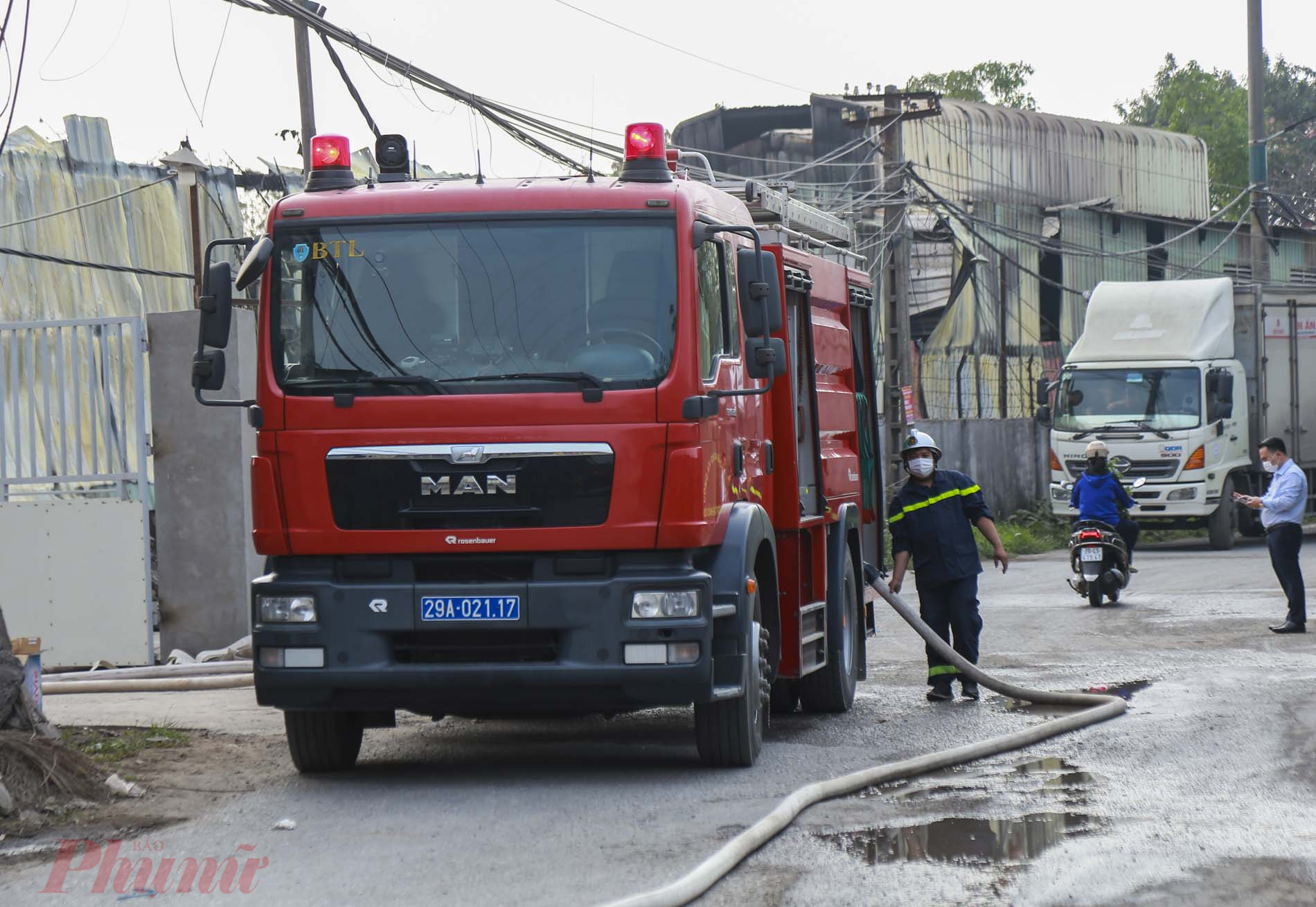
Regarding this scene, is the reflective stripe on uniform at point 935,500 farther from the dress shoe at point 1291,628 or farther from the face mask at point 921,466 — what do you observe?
the dress shoe at point 1291,628

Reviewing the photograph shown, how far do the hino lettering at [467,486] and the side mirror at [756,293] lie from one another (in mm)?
1323

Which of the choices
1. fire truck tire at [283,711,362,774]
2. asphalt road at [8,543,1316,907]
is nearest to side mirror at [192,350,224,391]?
fire truck tire at [283,711,362,774]

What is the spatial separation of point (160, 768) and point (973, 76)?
65087 mm

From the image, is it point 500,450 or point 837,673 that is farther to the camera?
point 837,673

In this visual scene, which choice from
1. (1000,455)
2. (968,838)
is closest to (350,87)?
(968,838)

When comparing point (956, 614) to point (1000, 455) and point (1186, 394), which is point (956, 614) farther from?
point (1000, 455)

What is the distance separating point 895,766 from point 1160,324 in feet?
61.4

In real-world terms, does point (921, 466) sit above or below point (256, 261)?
below

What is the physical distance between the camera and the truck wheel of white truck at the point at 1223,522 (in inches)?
987

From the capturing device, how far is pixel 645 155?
337 inches

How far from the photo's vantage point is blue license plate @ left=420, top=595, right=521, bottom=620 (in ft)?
25.9

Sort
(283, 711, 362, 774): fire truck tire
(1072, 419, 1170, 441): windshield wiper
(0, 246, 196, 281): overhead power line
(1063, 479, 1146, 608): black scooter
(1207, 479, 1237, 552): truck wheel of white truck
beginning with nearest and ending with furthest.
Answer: (283, 711, 362, 774): fire truck tire
(0, 246, 196, 281): overhead power line
(1063, 479, 1146, 608): black scooter
(1072, 419, 1170, 441): windshield wiper
(1207, 479, 1237, 552): truck wheel of white truck

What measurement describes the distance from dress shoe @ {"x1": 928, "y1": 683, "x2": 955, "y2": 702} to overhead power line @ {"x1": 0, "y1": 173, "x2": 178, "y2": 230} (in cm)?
1077

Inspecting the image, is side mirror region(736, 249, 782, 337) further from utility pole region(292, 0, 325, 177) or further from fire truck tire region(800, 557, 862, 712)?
utility pole region(292, 0, 325, 177)
